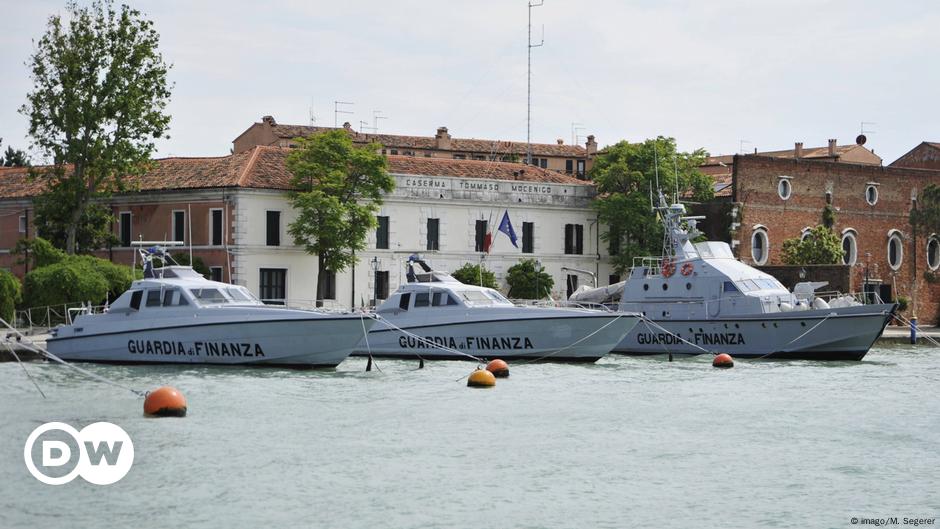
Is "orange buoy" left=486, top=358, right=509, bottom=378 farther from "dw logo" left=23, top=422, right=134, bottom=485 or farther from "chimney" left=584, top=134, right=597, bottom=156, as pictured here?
"chimney" left=584, top=134, right=597, bottom=156

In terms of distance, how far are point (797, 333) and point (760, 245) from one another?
25.5 metres

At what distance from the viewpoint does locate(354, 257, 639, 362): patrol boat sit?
1588 inches

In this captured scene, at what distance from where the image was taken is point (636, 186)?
66625 mm

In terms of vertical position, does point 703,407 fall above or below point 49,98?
below

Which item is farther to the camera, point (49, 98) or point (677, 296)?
point (49, 98)

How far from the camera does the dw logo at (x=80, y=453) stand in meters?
20.3

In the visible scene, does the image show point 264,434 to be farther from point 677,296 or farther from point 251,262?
point 251,262

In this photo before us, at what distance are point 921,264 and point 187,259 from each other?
40.8m

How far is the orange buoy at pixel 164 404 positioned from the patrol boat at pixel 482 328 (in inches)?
540

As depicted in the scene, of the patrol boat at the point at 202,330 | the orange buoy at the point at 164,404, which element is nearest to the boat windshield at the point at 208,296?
the patrol boat at the point at 202,330

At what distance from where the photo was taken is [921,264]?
253ft

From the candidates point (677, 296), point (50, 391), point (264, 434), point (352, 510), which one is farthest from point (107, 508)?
point (677, 296)

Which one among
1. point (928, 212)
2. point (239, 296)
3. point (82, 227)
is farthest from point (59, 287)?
point (928, 212)

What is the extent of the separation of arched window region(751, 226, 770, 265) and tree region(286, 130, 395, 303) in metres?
19.6
